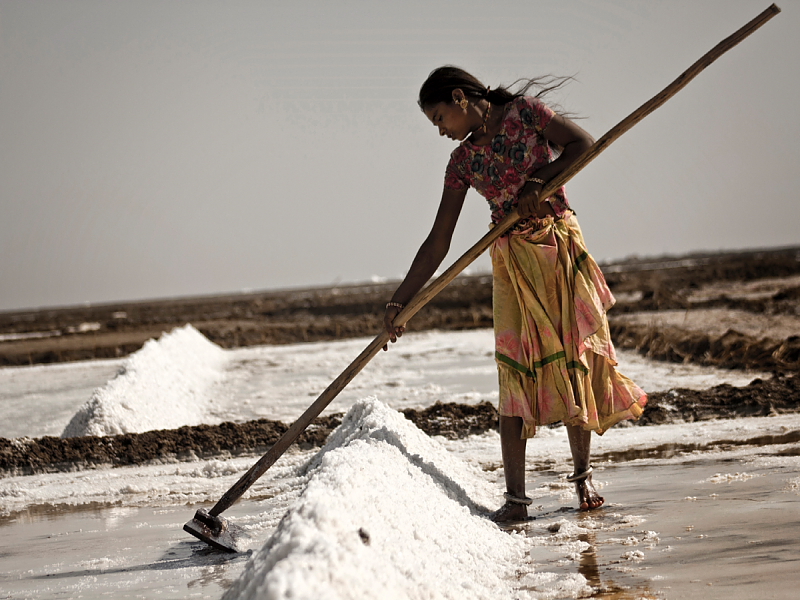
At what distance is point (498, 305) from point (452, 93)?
73 centimetres

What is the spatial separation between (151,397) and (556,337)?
3.87 metres

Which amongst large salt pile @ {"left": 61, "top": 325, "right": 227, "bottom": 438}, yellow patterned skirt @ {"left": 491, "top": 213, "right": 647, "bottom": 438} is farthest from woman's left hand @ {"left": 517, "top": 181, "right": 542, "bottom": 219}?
large salt pile @ {"left": 61, "top": 325, "right": 227, "bottom": 438}

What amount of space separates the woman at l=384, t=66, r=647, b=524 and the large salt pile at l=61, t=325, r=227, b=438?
3.01m

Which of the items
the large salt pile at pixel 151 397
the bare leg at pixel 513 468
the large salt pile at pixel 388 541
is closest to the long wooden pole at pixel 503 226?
the large salt pile at pixel 388 541

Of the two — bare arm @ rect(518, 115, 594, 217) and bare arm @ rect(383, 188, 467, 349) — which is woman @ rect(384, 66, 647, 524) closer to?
bare arm @ rect(518, 115, 594, 217)

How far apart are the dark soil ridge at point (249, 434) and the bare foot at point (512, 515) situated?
168 centimetres

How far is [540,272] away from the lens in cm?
265

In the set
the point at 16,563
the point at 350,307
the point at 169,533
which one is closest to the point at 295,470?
the point at 169,533

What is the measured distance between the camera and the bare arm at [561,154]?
251 cm

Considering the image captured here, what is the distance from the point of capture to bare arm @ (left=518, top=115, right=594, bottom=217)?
2.51 m

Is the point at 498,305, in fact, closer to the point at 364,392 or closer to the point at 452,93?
the point at 452,93

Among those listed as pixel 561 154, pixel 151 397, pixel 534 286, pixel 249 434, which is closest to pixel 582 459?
pixel 534 286

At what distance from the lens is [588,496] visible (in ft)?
8.51

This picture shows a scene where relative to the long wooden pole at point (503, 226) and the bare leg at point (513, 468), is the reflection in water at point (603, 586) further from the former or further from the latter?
the long wooden pole at point (503, 226)
